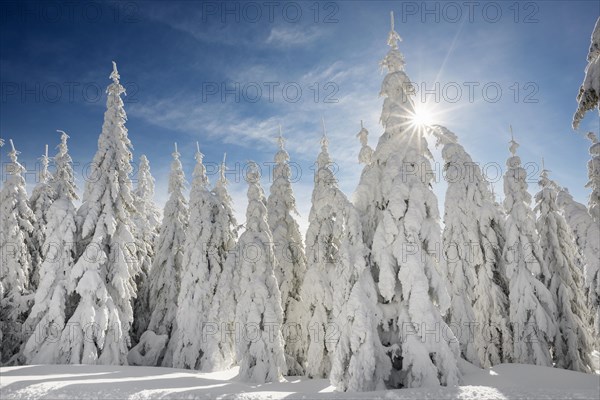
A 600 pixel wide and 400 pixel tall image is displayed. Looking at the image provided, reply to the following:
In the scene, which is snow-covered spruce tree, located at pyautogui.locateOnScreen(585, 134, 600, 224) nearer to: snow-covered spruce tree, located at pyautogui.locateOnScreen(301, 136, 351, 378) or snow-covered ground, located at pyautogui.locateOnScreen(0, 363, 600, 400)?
snow-covered ground, located at pyautogui.locateOnScreen(0, 363, 600, 400)

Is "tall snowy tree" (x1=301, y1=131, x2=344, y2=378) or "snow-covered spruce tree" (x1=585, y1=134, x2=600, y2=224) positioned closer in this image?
"snow-covered spruce tree" (x1=585, y1=134, x2=600, y2=224)

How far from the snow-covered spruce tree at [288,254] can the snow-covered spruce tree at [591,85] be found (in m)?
19.6

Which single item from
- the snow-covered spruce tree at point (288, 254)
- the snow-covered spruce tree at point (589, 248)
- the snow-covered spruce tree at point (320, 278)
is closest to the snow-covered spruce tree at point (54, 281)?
the snow-covered spruce tree at point (288, 254)

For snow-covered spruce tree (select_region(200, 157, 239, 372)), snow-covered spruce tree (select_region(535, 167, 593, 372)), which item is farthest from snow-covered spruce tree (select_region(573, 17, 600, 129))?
snow-covered spruce tree (select_region(200, 157, 239, 372))

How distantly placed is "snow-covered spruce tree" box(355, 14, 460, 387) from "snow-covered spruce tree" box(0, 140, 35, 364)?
2261 cm

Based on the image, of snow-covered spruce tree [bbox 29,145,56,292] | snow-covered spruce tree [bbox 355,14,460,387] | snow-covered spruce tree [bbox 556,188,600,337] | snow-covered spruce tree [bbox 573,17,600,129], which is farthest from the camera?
snow-covered spruce tree [bbox 29,145,56,292]

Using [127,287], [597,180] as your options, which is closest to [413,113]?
[597,180]

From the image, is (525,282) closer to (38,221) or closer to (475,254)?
(475,254)

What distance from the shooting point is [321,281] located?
24.8m

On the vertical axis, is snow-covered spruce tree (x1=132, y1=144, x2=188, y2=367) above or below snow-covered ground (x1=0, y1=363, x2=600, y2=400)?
above

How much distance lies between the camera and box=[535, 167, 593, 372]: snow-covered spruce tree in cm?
2238

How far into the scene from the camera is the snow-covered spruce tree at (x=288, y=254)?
2689 cm

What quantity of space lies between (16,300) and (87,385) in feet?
47.6

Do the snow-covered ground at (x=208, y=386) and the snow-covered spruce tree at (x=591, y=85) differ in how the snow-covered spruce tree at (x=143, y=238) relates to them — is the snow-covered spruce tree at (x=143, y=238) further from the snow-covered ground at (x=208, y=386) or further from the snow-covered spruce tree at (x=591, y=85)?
the snow-covered spruce tree at (x=591, y=85)
